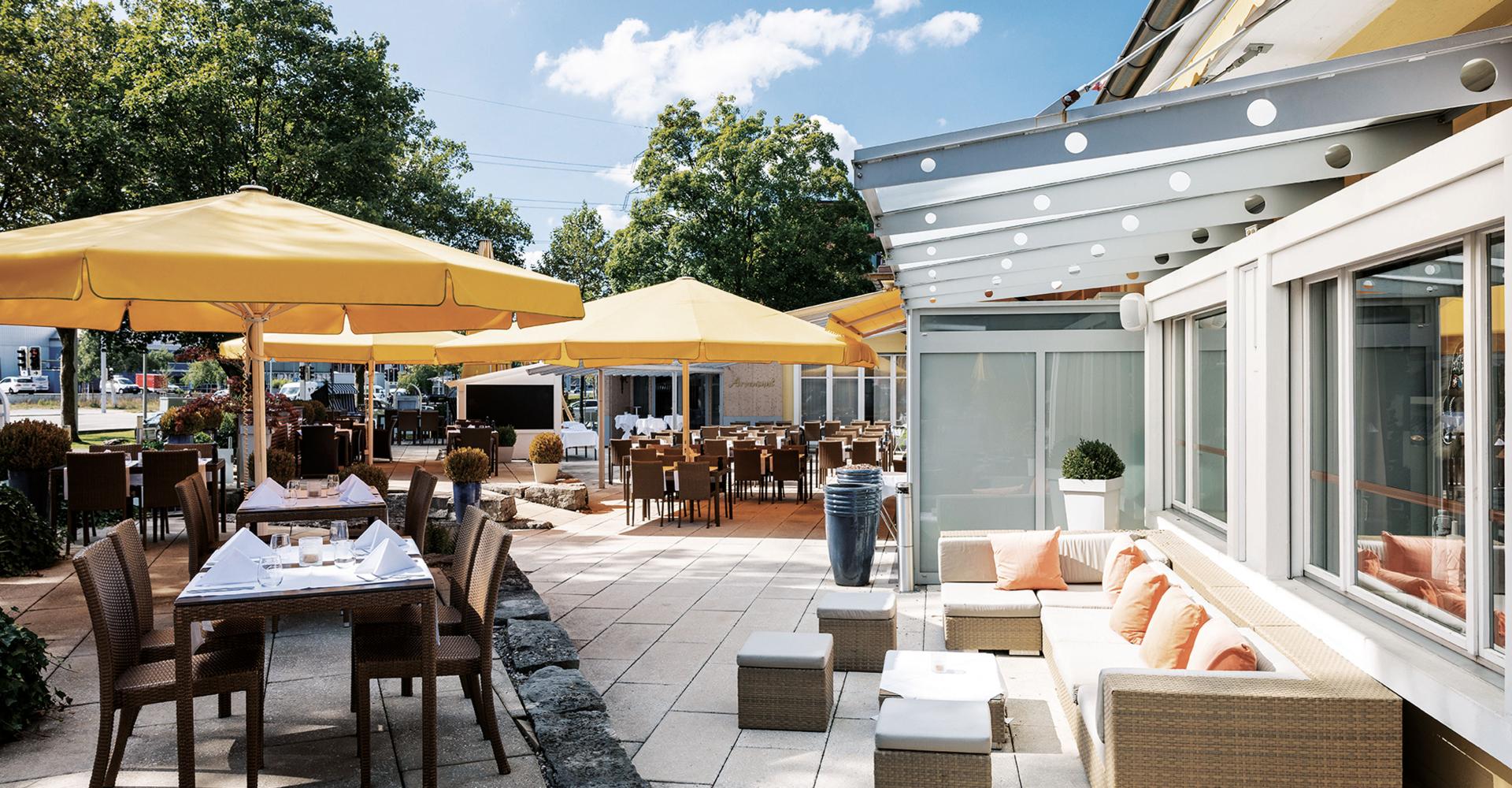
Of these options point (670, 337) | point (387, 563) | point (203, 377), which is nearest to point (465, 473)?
point (670, 337)

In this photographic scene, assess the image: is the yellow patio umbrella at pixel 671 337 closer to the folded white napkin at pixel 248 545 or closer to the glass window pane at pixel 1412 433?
the folded white napkin at pixel 248 545

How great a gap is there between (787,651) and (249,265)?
2884 mm

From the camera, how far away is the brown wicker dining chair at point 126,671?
141 inches

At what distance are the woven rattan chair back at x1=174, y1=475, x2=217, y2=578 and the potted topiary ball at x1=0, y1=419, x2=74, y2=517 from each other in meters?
3.51

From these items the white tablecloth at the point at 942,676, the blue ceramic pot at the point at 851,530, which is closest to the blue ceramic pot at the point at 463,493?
the blue ceramic pot at the point at 851,530

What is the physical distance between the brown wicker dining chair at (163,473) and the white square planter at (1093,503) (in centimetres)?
711

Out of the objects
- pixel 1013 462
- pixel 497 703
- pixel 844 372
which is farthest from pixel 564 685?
pixel 844 372

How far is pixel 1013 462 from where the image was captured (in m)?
8.15

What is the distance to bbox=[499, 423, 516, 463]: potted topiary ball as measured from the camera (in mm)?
18391

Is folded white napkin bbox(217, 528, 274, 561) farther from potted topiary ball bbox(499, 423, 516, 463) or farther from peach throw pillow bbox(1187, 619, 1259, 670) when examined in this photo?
potted topiary ball bbox(499, 423, 516, 463)

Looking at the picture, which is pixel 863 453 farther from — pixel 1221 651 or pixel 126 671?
pixel 126 671

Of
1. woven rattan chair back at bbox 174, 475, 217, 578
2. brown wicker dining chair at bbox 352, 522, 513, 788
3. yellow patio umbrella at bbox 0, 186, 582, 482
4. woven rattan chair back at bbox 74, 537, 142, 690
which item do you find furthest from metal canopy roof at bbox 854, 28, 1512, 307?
woven rattan chair back at bbox 174, 475, 217, 578

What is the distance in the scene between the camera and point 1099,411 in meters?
8.03

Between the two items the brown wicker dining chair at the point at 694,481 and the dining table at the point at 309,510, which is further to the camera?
the brown wicker dining chair at the point at 694,481
